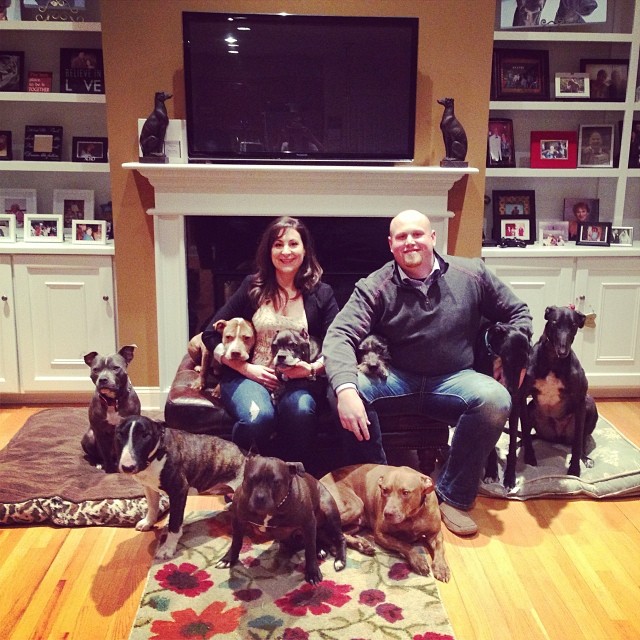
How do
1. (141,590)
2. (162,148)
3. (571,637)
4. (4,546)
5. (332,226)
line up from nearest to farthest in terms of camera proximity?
(571,637) → (141,590) → (4,546) → (162,148) → (332,226)

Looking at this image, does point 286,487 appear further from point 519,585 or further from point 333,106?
point 333,106

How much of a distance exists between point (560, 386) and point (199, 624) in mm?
1657

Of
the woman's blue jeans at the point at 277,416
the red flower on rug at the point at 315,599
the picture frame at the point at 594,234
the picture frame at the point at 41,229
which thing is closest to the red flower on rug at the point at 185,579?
the red flower on rug at the point at 315,599

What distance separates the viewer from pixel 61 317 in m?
3.50

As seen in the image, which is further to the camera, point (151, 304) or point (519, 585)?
point (151, 304)

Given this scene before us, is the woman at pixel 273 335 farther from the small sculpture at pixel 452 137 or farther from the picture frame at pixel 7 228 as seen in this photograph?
the picture frame at pixel 7 228

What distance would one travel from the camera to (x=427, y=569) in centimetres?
216

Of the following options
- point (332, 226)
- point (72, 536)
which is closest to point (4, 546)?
point (72, 536)

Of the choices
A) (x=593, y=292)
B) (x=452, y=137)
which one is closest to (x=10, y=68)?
(x=452, y=137)

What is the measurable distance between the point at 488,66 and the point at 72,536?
109 inches

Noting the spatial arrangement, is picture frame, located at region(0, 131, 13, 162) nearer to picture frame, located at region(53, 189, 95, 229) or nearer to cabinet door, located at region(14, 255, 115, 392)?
picture frame, located at region(53, 189, 95, 229)

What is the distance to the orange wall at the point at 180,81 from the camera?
315cm

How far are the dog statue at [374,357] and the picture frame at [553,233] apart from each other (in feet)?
5.38

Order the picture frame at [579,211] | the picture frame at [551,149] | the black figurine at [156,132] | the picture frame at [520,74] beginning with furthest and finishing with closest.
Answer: the picture frame at [579,211] → the picture frame at [551,149] → the picture frame at [520,74] → the black figurine at [156,132]
